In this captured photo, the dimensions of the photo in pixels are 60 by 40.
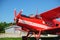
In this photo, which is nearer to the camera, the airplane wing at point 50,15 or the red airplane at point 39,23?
the airplane wing at point 50,15

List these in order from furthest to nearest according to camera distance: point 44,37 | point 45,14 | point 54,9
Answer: point 44,37, point 45,14, point 54,9

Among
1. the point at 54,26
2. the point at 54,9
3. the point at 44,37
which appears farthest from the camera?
the point at 44,37

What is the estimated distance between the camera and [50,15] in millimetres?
11438

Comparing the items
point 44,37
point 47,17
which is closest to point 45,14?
point 47,17

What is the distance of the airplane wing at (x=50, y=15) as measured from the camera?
35.3 feet

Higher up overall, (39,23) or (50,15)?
(50,15)

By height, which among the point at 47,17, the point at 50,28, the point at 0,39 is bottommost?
the point at 0,39

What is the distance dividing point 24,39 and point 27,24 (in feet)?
4.83

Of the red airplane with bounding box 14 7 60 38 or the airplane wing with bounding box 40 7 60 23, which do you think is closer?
the airplane wing with bounding box 40 7 60 23

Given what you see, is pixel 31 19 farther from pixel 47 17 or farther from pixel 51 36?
pixel 51 36

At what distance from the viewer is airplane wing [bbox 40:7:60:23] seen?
10752 mm

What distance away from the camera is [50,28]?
1167cm

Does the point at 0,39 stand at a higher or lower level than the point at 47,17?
lower

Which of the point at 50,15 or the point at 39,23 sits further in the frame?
the point at 39,23
